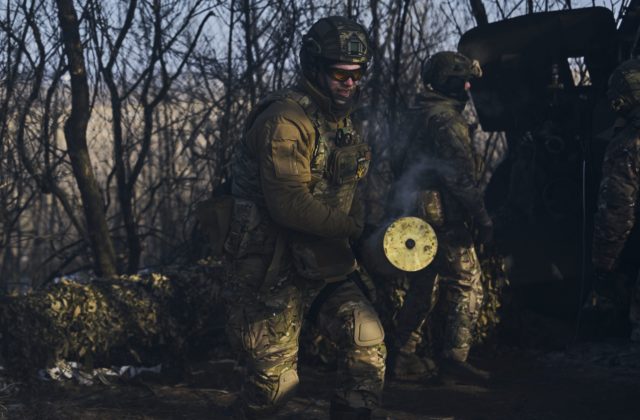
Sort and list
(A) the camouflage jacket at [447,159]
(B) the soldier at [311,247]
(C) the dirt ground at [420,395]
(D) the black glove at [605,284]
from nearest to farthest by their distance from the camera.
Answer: (B) the soldier at [311,247] → (C) the dirt ground at [420,395] → (D) the black glove at [605,284] → (A) the camouflage jacket at [447,159]

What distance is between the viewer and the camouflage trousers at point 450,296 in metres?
5.74

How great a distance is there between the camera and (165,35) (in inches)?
274

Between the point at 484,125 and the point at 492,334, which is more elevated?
the point at 484,125

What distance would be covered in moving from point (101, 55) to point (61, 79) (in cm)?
40

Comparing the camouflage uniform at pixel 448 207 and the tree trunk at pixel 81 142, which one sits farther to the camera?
the tree trunk at pixel 81 142

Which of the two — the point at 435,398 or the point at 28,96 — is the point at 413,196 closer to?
the point at 435,398

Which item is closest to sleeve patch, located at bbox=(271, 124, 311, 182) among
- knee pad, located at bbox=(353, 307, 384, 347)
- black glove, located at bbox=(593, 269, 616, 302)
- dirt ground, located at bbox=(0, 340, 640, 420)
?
knee pad, located at bbox=(353, 307, 384, 347)

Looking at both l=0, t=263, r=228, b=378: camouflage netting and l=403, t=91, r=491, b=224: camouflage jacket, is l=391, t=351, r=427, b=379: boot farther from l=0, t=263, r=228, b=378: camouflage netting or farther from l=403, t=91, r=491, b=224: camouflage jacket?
l=0, t=263, r=228, b=378: camouflage netting

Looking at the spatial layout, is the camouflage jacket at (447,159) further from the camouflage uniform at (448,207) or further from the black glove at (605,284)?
the black glove at (605,284)

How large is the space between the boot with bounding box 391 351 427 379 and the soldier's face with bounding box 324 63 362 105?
2.24 meters

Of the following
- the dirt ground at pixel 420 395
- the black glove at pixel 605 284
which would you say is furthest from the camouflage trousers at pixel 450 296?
the black glove at pixel 605 284

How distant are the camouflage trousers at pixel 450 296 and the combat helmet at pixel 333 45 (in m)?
1.99

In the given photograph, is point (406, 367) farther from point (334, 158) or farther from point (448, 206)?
point (334, 158)

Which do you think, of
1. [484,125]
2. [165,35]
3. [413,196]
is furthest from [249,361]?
[165,35]
